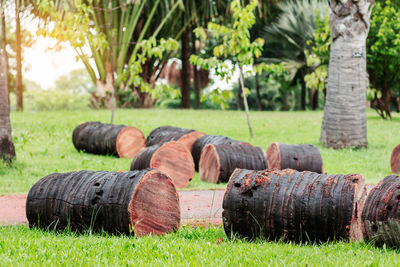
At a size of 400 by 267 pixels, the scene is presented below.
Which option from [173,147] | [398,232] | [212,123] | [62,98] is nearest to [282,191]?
[398,232]

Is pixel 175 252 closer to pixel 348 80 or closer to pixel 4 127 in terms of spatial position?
pixel 4 127

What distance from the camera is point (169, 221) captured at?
529cm

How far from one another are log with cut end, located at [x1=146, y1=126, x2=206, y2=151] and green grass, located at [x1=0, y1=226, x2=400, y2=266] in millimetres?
5684

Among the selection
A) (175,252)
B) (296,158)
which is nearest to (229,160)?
(296,158)

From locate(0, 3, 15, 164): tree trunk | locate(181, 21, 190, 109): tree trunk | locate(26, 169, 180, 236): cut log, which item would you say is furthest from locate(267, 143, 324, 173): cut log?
locate(181, 21, 190, 109): tree trunk

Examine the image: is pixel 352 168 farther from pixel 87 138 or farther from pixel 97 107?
pixel 97 107

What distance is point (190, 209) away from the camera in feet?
22.3

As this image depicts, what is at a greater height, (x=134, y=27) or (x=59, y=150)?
(x=134, y=27)

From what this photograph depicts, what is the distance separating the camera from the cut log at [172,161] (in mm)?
8664

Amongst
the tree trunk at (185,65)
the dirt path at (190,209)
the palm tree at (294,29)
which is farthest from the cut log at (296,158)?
the palm tree at (294,29)

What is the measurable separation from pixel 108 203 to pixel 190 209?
1957 millimetres

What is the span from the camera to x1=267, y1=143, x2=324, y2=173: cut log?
9094 mm

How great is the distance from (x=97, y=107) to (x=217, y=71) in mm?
11692

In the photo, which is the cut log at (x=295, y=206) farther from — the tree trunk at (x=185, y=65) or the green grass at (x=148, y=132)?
the tree trunk at (x=185, y=65)
